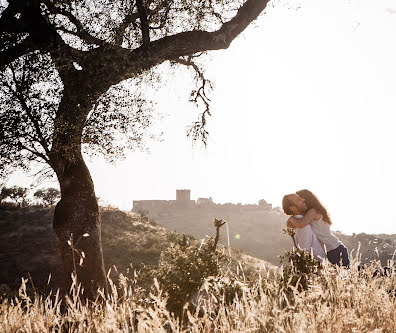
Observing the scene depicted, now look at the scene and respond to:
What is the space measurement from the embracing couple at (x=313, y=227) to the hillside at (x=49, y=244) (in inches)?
401

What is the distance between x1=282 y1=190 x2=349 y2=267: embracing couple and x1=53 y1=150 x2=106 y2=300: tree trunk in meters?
4.82

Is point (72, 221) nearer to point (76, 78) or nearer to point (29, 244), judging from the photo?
point (76, 78)

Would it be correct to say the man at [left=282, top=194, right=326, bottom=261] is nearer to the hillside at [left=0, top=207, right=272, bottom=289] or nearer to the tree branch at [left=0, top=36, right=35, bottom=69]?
the tree branch at [left=0, top=36, right=35, bottom=69]

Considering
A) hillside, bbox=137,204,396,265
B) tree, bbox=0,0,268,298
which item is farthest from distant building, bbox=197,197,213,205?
tree, bbox=0,0,268,298

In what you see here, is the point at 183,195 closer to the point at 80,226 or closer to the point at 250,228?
the point at 250,228

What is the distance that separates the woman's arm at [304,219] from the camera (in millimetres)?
6809

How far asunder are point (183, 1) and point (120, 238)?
15.2 meters

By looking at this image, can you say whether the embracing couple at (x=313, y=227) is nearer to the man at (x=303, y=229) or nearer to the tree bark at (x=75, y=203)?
the man at (x=303, y=229)

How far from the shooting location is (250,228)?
197ft

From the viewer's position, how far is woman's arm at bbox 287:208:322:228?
6.81 metres

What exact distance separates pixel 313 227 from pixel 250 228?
54.3 meters

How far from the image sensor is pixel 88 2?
1046 centimetres

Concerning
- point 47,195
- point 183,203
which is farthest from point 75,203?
point 183,203

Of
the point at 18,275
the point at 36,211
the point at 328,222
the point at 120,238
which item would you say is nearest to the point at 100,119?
the point at 328,222
